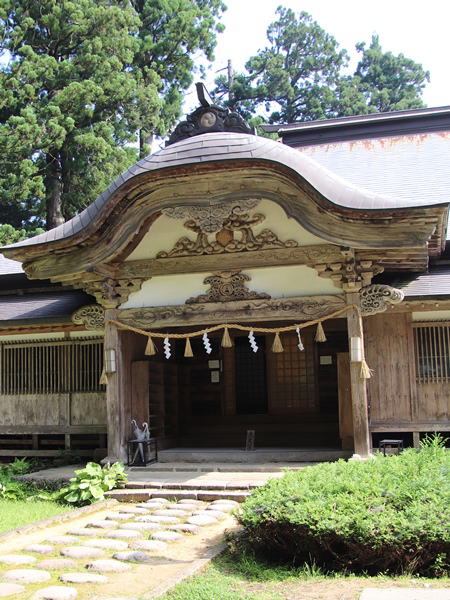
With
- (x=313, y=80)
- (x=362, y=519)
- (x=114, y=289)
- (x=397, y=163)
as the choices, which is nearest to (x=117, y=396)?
(x=114, y=289)

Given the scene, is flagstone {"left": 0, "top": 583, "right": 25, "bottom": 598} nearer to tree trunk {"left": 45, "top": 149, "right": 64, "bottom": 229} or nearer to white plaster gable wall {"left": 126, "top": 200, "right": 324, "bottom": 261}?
white plaster gable wall {"left": 126, "top": 200, "right": 324, "bottom": 261}

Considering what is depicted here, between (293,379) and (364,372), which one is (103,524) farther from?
(293,379)

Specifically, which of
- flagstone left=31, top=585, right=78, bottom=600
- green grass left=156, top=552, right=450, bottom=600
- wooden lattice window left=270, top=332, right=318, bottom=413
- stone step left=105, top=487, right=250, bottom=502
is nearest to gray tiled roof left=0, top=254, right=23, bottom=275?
wooden lattice window left=270, top=332, right=318, bottom=413

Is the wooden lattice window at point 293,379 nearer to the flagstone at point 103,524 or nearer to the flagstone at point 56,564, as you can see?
the flagstone at point 103,524

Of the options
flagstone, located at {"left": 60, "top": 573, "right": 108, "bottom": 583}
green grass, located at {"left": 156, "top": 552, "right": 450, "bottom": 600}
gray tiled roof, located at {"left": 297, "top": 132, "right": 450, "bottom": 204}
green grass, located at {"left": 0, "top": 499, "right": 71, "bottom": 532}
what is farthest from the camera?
gray tiled roof, located at {"left": 297, "top": 132, "right": 450, "bottom": 204}

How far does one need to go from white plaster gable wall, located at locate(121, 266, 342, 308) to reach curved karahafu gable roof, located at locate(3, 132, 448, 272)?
1097mm

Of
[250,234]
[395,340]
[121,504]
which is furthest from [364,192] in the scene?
[121,504]

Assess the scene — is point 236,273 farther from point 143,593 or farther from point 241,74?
point 241,74

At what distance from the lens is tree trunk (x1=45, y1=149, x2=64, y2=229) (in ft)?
96.8

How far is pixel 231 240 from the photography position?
11.7 m

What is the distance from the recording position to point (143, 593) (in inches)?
228

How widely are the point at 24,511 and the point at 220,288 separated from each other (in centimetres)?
486

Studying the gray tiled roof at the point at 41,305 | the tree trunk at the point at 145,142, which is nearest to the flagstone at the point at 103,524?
the gray tiled roof at the point at 41,305

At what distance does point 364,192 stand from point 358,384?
10.3 ft
